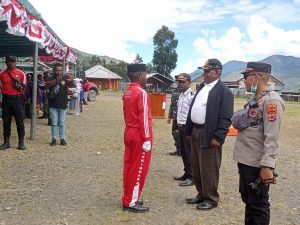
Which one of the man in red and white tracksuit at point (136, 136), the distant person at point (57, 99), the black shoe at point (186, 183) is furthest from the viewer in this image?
the distant person at point (57, 99)

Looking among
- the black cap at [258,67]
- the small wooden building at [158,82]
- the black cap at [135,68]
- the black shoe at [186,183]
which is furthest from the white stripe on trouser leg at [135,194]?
the small wooden building at [158,82]

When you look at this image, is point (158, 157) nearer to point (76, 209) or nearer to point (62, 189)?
point (62, 189)

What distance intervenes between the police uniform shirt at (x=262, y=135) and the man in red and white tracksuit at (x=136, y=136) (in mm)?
1469

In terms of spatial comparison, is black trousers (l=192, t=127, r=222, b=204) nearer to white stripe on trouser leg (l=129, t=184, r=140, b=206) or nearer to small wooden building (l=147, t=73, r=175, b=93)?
white stripe on trouser leg (l=129, t=184, r=140, b=206)

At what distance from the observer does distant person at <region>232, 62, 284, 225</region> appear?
12.3 ft

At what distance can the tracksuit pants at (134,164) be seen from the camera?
17.5 ft

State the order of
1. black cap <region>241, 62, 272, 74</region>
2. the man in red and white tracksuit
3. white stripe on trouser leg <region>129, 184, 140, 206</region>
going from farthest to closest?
white stripe on trouser leg <region>129, 184, 140, 206</region>
the man in red and white tracksuit
black cap <region>241, 62, 272, 74</region>

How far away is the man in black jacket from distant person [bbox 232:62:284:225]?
1338mm

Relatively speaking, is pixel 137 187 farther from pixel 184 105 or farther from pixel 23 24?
pixel 23 24

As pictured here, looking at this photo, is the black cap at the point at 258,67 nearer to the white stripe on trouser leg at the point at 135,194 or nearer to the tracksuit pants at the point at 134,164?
the tracksuit pants at the point at 134,164

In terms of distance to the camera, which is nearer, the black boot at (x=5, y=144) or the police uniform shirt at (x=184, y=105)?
the police uniform shirt at (x=184, y=105)

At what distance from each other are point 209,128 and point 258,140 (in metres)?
1.55

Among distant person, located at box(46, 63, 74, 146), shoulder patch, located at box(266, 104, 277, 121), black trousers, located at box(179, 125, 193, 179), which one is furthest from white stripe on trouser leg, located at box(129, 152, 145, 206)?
distant person, located at box(46, 63, 74, 146)

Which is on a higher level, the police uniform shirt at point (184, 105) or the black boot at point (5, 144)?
the police uniform shirt at point (184, 105)
